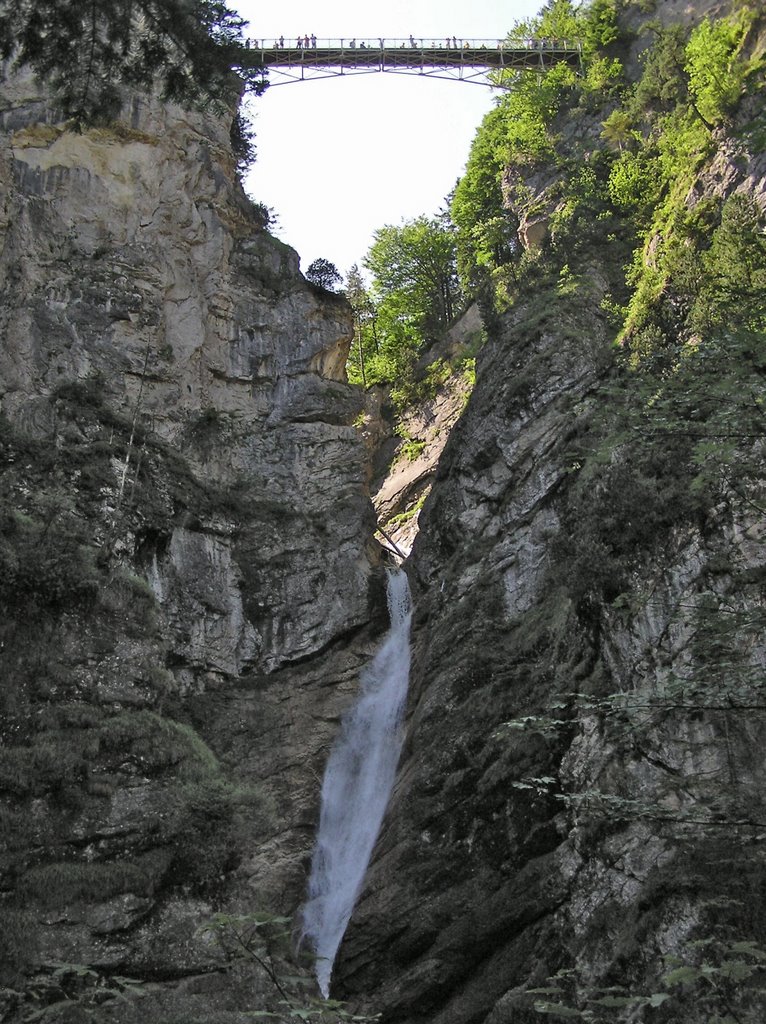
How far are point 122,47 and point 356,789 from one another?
55.1 feet

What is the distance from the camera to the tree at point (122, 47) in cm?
959

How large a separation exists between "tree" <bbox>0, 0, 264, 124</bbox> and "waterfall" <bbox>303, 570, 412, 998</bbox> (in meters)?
14.5

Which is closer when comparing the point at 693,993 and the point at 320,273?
the point at 693,993

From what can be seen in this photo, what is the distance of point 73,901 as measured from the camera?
52.0 ft

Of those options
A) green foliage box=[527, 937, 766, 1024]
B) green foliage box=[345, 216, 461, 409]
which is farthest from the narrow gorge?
green foliage box=[345, 216, 461, 409]

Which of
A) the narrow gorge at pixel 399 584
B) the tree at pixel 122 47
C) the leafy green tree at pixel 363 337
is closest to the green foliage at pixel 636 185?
the narrow gorge at pixel 399 584

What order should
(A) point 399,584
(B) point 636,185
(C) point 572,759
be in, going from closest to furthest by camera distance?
(C) point 572,759, (A) point 399,584, (B) point 636,185

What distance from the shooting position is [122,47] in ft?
32.4

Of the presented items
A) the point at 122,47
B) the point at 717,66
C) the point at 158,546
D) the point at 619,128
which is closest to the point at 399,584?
the point at 158,546

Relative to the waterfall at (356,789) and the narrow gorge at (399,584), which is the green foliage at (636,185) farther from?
the waterfall at (356,789)

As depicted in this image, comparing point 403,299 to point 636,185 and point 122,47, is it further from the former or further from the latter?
point 122,47

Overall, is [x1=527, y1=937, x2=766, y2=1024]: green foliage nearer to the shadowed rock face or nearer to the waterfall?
the shadowed rock face

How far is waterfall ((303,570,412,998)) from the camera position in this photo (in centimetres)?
1972

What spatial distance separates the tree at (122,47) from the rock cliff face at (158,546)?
11366mm
